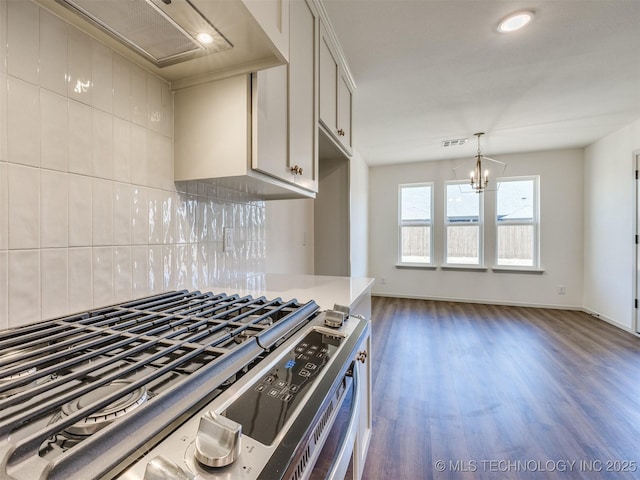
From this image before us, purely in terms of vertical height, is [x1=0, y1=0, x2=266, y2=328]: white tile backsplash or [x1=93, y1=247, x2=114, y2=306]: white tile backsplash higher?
[x1=0, y1=0, x2=266, y2=328]: white tile backsplash

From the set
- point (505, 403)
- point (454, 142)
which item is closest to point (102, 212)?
point (505, 403)

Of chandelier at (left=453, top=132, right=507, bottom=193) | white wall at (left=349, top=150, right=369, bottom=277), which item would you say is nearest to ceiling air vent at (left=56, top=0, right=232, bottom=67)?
white wall at (left=349, top=150, right=369, bottom=277)

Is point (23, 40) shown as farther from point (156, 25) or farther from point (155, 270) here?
point (155, 270)

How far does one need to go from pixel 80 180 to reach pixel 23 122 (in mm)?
178

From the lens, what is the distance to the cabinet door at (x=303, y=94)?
131 cm

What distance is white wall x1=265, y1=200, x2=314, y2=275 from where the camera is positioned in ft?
6.48

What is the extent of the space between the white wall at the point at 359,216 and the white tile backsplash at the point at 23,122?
325 centimetres

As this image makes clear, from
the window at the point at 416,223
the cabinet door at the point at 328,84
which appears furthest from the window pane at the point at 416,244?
the cabinet door at the point at 328,84

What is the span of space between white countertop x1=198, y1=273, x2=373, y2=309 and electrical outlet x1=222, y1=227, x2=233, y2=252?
6.7 inches

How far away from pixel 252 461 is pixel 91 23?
112 cm

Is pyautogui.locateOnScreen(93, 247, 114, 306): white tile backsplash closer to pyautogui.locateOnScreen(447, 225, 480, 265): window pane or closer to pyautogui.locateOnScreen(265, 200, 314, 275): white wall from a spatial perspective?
pyautogui.locateOnScreen(265, 200, 314, 275): white wall

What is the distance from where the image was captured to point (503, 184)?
4.69 meters

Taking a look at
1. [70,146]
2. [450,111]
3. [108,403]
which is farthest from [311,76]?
[450,111]

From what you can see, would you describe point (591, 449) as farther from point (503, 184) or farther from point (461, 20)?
point (503, 184)
